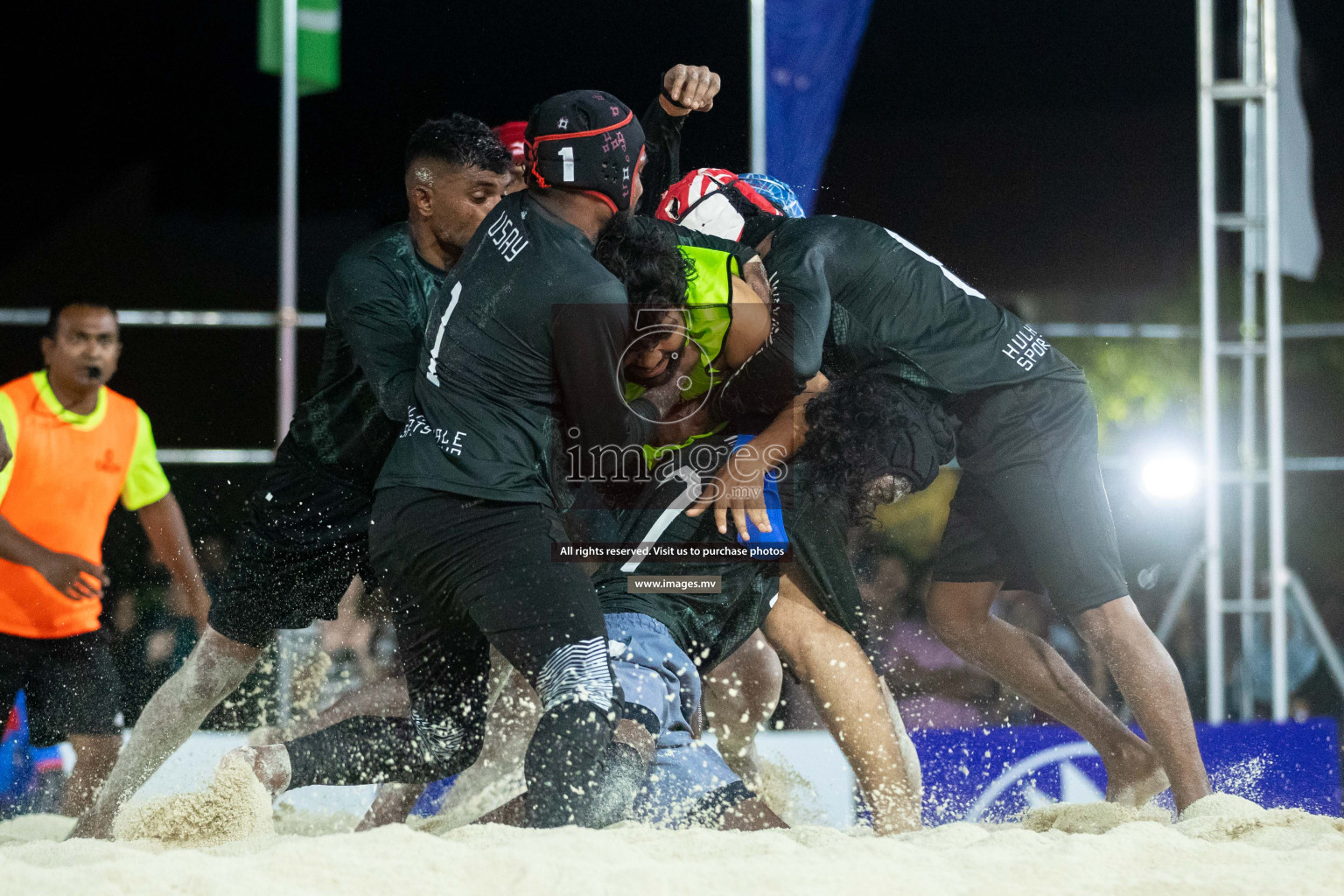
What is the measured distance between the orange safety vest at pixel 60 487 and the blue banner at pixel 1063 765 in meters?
2.62

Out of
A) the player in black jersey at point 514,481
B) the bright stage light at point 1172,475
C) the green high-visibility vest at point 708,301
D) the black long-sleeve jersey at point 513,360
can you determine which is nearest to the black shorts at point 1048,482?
the green high-visibility vest at point 708,301

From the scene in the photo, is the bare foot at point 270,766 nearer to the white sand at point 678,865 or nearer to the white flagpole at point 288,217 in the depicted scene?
the white sand at point 678,865

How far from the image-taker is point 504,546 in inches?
91.4

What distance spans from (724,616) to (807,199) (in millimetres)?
1636

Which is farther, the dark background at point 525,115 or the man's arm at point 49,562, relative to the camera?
the dark background at point 525,115

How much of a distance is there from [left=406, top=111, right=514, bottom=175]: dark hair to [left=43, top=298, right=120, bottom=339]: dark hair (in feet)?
3.97

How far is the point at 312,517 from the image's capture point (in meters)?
3.00

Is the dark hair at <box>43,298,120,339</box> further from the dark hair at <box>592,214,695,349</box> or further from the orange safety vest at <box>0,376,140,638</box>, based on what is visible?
the dark hair at <box>592,214,695,349</box>

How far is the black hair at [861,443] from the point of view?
2838 mm

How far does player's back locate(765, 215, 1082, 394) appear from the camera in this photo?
2975 millimetres

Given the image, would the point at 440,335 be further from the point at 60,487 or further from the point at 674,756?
the point at 60,487

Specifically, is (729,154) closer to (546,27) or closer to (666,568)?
(546,27)

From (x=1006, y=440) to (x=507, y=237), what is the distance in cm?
141

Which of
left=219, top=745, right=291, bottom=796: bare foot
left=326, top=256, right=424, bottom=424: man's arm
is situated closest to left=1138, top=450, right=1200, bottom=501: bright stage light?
left=326, top=256, right=424, bottom=424: man's arm
